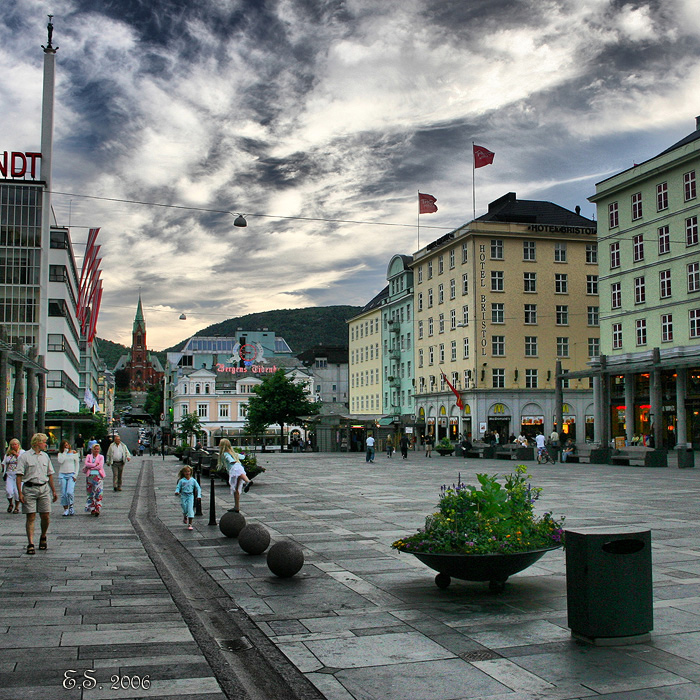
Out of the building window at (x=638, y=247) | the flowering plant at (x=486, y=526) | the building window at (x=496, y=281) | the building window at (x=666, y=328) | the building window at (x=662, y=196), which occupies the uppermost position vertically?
the building window at (x=662, y=196)

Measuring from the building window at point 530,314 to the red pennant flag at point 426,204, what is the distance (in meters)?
13.3

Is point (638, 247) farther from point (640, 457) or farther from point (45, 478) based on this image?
point (45, 478)

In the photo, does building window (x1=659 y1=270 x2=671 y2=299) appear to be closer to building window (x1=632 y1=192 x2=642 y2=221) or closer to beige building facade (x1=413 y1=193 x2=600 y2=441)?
building window (x1=632 y1=192 x2=642 y2=221)

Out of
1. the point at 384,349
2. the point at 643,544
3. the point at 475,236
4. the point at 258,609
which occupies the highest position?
the point at 475,236

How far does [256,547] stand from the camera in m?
11.9

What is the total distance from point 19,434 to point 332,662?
3202cm

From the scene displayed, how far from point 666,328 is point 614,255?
754 centimetres

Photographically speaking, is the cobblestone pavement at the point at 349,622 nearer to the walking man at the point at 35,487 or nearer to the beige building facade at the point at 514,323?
the walking man at the point at 35,487

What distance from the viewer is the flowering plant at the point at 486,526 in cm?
843

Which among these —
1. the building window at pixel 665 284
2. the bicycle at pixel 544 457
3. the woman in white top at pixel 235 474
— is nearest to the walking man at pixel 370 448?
the bicycle at pixel 544 457

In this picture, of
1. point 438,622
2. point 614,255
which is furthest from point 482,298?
point 438,622

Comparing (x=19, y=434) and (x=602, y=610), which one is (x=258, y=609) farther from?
(x=19, y=434)

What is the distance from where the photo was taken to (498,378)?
2623 inches

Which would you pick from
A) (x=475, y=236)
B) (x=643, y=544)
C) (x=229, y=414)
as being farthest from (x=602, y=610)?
(x=229, y=414)
